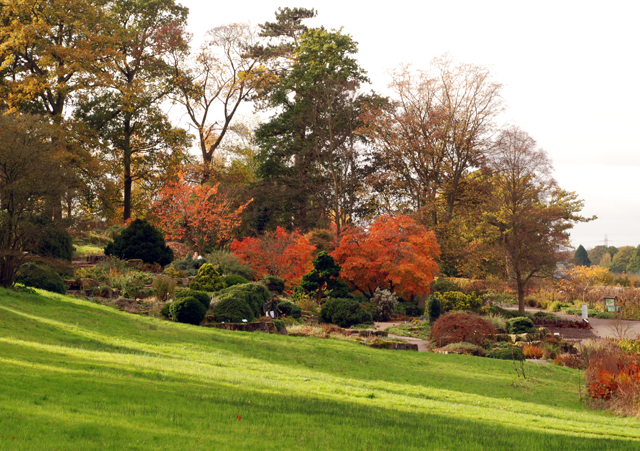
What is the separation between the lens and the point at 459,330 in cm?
1802

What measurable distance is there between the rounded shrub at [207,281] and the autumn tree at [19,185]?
5.61 metres

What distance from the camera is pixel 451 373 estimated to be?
43.7 ft

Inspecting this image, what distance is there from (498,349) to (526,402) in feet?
22.5

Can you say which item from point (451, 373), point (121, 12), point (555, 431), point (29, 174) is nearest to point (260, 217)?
point (121, 12)

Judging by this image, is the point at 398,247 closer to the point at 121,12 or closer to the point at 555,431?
the point at 555,431

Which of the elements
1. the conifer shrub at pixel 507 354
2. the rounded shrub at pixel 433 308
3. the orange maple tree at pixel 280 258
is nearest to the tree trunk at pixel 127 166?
the orange maple tree at pixel 280 258

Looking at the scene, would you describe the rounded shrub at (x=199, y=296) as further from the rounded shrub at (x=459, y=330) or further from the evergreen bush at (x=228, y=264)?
the rounded shrub at (x=459, y=330)

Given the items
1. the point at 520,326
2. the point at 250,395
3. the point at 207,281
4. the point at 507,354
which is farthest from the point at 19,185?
the point at 520,326

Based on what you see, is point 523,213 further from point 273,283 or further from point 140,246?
point 140,246

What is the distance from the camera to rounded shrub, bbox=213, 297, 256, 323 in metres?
16.8

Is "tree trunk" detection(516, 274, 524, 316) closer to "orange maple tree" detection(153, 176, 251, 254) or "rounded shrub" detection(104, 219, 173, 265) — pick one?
"orange maple tree" detection(153, 176, 251, 254)

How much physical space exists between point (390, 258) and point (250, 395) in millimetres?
17253

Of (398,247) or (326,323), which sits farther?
(398,247)

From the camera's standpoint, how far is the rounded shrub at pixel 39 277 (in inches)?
697
